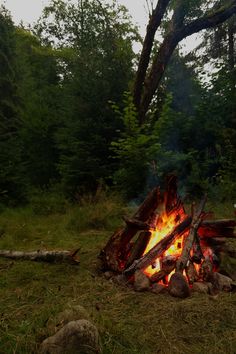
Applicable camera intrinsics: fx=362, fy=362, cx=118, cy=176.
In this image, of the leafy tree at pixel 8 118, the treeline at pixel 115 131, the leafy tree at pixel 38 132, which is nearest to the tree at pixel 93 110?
the treeline at pixel 115 131

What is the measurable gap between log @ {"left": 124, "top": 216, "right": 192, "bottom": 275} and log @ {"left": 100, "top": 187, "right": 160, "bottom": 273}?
412mm

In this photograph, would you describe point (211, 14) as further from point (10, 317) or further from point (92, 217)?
point (10, 317)

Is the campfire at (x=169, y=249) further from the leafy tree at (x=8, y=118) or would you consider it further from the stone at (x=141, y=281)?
the leafy tree at (x=8, y=118)

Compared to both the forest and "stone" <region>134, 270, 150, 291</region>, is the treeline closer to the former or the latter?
the forest

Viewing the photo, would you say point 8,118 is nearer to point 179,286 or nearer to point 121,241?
point 121,241

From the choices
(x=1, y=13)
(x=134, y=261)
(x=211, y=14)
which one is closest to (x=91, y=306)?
(x=134, y=261)

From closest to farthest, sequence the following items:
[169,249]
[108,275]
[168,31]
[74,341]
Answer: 1. [74,341]
2. [108,275]
3. [169,249]
4. [168,31]

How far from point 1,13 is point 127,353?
513 inches

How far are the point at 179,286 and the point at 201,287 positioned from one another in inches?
13.6

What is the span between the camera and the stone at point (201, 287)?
4079 millimetres

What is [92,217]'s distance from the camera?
305 inches

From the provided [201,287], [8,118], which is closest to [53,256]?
[201,287]

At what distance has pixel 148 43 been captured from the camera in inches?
444

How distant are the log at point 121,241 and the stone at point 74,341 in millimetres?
1999
